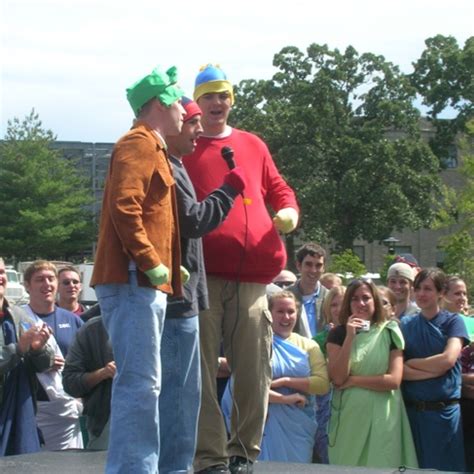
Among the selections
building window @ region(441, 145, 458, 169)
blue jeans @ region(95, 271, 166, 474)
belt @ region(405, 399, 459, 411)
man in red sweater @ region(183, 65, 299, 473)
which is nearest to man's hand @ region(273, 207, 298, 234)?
man in red sweater @ region(183, 65, 299, 473)

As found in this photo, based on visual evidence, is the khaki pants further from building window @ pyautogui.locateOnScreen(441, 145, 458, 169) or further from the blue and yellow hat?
building window @ pyautogui.locateOnScreen(441, 145, 458, 169)

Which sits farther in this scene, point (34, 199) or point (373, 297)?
point (34, 199)

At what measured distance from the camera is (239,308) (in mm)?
4707

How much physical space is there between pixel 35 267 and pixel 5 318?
2.60 feet

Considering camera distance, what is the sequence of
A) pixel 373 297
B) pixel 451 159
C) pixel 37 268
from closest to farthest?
pixel 373 297 → pixel 37 268 → pixel 451 159

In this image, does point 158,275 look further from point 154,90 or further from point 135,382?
point 154,90

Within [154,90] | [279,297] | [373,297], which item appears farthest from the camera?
[279,297]

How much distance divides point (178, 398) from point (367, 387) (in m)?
2.33

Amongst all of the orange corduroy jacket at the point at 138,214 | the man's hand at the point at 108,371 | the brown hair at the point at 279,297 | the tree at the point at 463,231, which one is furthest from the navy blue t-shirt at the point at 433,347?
the tree at the point at 463,231

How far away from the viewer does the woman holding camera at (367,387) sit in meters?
6.20

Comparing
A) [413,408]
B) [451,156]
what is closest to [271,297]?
[413,408]

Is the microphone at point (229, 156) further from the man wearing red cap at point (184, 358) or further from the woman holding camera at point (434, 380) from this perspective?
the woman holding camera at point (434, 380)

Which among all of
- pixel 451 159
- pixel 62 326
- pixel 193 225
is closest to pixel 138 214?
pixel 193 225

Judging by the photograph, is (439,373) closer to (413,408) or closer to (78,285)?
(413,408)
